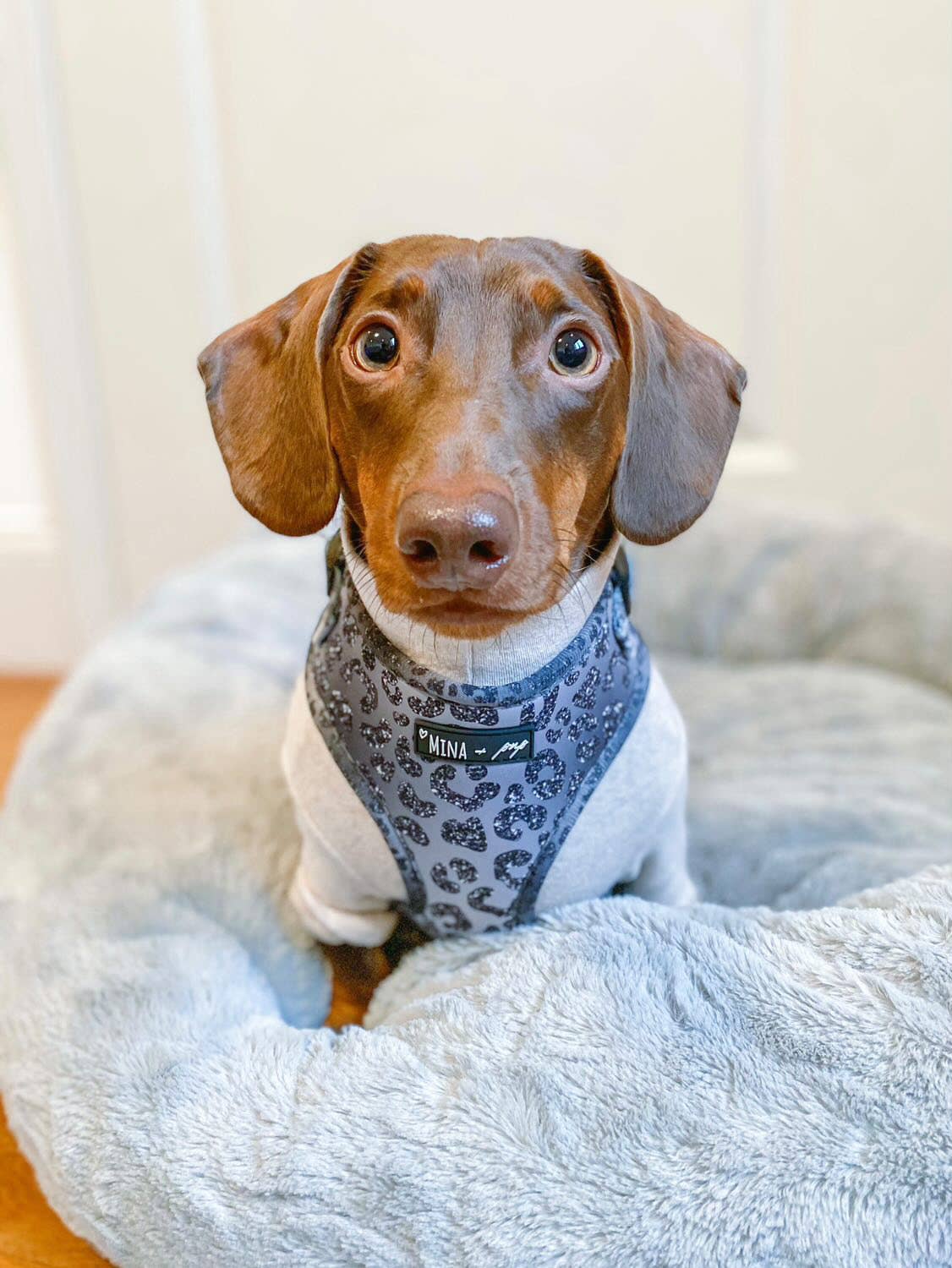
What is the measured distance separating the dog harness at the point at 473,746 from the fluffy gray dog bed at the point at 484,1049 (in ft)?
0.28

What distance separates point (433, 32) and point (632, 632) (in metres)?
1.29

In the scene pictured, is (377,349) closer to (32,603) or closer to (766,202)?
(766,202)

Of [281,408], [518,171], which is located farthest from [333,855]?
[518,171]

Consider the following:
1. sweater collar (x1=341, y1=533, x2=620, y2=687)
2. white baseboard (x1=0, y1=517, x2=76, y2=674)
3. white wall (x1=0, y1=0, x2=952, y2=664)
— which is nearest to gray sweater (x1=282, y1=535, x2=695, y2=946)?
sweater collar (x1=341, y1=533, x2=620, y2=687)

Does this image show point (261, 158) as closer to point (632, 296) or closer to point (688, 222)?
point (688, 222)

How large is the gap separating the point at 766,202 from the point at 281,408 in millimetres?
1341

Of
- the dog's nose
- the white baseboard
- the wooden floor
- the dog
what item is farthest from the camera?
the white baseboard

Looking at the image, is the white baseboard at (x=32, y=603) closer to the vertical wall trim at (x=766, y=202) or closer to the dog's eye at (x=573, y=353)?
the vertical wall trim at (x=766, y=202)

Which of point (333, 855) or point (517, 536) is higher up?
point (517, 536)

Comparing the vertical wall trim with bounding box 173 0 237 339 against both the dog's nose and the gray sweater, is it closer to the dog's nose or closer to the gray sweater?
the gray sweater

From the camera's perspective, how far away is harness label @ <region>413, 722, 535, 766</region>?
944 millimetres

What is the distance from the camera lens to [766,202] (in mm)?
1973

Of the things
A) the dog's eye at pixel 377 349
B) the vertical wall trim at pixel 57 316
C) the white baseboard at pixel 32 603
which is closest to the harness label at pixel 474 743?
the dog's eye at pixel 377 349

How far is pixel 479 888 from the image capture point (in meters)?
1.01
